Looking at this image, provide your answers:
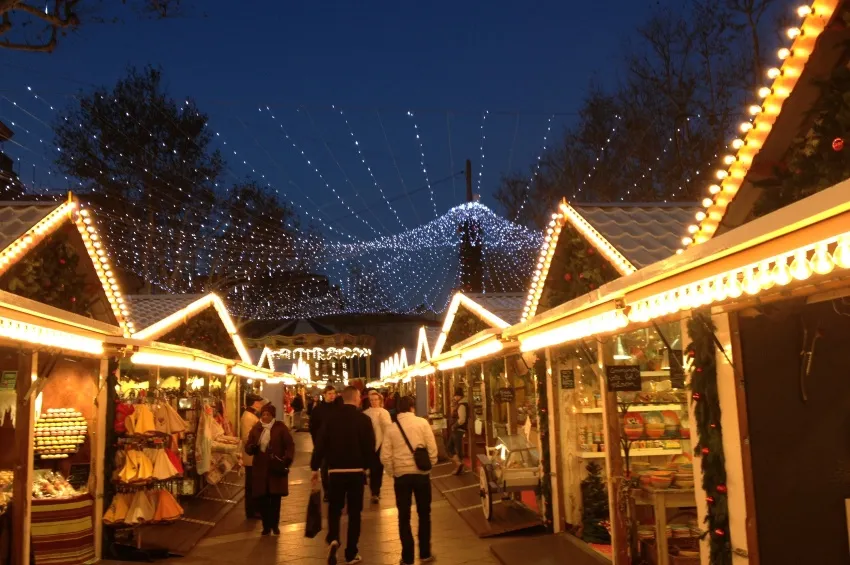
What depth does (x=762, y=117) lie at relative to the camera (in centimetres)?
480

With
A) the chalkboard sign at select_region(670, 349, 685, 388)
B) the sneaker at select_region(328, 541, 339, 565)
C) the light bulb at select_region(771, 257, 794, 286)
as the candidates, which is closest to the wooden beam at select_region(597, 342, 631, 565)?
the chalkboard sign at select_region(670, 349, 685, 388)

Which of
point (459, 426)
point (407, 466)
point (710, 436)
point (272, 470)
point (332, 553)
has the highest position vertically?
point (710, 436)

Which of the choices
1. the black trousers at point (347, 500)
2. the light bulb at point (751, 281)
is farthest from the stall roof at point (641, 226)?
the black trousers at point (347, 500)

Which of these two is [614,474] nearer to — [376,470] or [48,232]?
[376,470]

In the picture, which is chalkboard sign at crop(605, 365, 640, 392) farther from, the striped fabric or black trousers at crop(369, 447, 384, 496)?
the striped fabric

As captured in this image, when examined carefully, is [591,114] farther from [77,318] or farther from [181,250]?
[77,318]

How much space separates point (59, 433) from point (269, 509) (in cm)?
276

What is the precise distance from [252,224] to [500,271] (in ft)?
30.7

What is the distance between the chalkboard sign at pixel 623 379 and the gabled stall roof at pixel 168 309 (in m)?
6.71

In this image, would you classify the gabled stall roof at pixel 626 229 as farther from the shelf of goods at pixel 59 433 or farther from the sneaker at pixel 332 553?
the shelf of goods at pixel 59 433

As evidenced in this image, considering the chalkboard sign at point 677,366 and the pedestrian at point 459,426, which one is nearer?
the chalkboard sign at point 677,366

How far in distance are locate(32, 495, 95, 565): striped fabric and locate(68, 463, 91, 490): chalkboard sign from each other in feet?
3.51

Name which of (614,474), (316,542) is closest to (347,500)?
(316,542)

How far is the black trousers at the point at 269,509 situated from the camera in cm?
1071
